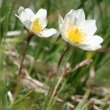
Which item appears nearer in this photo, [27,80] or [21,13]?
[21,13]

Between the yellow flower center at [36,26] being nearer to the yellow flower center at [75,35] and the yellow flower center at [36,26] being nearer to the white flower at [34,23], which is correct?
the white flower at [34,23]

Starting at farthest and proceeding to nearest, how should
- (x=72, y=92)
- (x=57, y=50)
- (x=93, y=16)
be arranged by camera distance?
(x=57, y=50), (x=93, y=16), (x=72, y=92)

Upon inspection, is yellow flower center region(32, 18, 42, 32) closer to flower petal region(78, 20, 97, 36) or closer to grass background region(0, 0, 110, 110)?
flower petal region(78, 20, 97, 36)

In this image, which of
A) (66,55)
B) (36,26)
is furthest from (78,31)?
(66,55)

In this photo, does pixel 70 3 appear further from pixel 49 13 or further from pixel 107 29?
pixel 107 29

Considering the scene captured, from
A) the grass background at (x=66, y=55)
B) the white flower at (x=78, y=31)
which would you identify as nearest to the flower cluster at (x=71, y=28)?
the white flower at (x=78, y=31)

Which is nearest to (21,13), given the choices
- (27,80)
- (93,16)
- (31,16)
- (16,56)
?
(31,16)

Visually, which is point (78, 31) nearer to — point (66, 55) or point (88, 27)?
point (88, 27)

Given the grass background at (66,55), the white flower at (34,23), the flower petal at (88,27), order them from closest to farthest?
1. the white flower at (34,23)
2. the flower petal at (88,27)
3. the grass background at (66,55)
